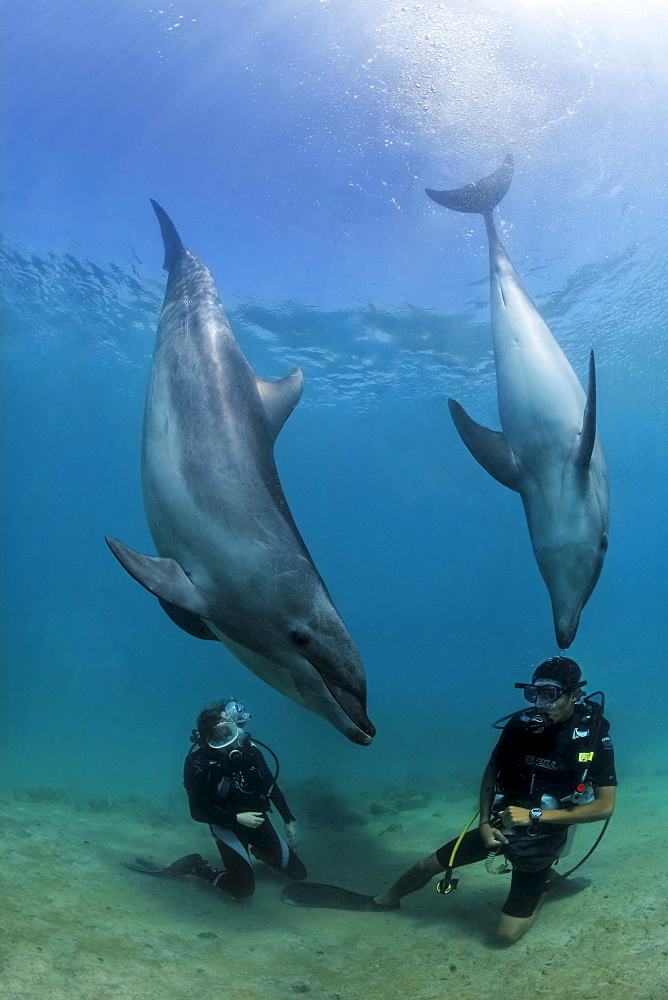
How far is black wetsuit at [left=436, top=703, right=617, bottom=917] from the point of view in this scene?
407cm

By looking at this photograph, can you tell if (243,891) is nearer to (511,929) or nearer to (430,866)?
(430,866)

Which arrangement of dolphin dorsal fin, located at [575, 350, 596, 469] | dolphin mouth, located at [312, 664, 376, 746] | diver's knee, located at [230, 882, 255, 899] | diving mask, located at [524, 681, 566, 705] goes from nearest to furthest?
dolphin mouth, located at [312, 664, 376, 746] < diving mask, located at [524, 681, 566, 705] < dolphin dorsal fin, located at [575, 350, 596, 469] < diver's knee, located at [230, 882, 255, 899]

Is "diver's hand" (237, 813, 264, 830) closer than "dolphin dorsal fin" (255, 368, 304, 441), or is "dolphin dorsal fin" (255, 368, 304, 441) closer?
"dolphin dorsal fin" (255, 368, 304, 441)

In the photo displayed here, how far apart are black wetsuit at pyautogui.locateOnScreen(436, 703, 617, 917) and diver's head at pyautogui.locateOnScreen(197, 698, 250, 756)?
99.7 inches

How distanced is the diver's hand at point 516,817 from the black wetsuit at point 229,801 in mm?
2615

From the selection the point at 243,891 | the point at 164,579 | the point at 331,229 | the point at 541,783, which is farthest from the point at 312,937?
the point at 331,229

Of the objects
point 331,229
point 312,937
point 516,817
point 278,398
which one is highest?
point 331,229

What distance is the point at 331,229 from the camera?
15320mm

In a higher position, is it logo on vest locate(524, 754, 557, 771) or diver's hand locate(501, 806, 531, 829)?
logo on vest locate(524, 754, 557, 771)

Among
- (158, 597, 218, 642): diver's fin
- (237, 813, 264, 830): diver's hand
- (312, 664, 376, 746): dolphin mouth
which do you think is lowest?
(237, 813, 264, 830): diver's hand

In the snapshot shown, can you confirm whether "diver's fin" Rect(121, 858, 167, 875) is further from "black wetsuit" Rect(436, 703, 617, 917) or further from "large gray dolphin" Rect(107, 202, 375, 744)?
"large gray dolphin" Rect(107, 202, 375, 744)

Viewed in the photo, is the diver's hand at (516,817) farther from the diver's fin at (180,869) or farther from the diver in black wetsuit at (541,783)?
the diver's fin at (180,869)

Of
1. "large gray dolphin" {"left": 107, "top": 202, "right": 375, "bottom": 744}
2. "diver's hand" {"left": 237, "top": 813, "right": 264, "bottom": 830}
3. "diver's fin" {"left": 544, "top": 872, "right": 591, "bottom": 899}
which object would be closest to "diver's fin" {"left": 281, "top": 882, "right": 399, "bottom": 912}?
"diver's hand" {"left": 237, "top": 813, "right": 264, "bottom": 830}

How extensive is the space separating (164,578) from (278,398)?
1641 mm
